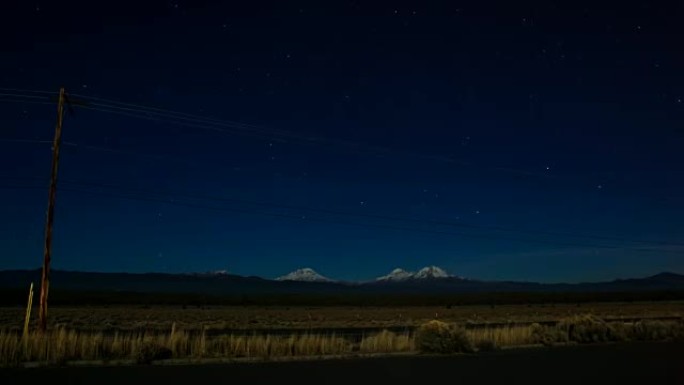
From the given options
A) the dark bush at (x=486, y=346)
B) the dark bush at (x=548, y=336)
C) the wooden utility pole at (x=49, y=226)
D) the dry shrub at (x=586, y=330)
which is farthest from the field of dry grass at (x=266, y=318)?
the dry shrub at (x=586, y=330)

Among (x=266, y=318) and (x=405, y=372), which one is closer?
(x=405, y=372)

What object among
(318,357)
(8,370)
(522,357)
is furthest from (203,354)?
(522,357)

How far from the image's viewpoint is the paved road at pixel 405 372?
14.1m

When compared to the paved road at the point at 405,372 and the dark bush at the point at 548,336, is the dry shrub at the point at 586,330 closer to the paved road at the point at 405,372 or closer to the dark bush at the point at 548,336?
the dark bush at the point at 548,336

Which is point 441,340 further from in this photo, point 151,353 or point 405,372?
point 151,353

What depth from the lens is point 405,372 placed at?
1596 centimetres

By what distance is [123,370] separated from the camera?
→ 49.6ft

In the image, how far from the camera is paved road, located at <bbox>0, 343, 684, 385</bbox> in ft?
46.4

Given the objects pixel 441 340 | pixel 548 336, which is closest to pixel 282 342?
pixel 441 340

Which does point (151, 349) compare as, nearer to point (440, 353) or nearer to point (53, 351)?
point (53, 351)

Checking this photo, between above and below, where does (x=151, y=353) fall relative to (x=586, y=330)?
below

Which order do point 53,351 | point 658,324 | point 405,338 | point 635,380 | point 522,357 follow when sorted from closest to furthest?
point 635,380, point 53,351, point 522,357, point 405,338, point 658,324

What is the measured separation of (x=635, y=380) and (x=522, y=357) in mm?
5084

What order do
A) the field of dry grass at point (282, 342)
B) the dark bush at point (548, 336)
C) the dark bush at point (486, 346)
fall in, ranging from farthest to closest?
1. the dark bush at point (548, 336)
2. the dark bush at point (486, 346)
3. the field of dry grass at point (282, 342)
